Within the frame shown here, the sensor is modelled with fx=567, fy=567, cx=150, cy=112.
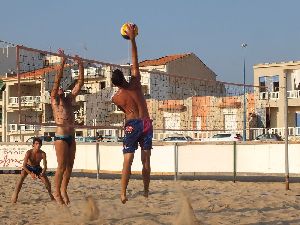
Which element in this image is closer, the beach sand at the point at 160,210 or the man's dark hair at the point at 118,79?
the man's dark hair at the point at 118,79

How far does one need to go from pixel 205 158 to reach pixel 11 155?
7809mm

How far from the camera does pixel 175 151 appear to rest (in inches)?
649

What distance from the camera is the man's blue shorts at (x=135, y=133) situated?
6578 mm

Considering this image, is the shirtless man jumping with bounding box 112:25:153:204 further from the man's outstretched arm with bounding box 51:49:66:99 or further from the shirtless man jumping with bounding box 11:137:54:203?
the shirtless man jumping with bounding box 11:137:54:203

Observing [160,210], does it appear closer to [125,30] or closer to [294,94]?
[125,30]

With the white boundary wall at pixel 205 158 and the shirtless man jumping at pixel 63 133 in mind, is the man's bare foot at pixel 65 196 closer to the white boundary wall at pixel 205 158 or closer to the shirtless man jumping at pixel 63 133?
the shirtless man jumping at pixel 63 133

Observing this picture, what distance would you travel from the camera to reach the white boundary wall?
15164mm

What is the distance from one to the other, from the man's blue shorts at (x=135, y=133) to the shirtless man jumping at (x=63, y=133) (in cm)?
121

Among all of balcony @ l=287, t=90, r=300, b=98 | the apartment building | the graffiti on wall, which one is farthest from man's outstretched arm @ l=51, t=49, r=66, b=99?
balcony @ l=287, t=90, r=300, b=98

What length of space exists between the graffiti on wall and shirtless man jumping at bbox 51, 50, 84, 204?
1250 centimetres

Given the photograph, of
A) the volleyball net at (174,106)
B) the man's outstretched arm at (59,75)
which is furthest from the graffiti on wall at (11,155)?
the man's outstretched arm at (59,75)

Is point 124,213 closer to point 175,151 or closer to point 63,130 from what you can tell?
point 63,130

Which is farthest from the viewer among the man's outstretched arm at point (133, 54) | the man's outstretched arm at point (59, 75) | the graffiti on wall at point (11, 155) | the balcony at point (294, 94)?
the balcony at point (294, 94)

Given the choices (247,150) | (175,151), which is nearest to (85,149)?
(175,151)
